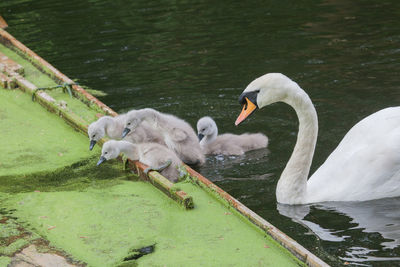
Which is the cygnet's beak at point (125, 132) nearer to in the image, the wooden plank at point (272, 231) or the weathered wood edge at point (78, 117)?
the weathered wood edge at point (78, 117)

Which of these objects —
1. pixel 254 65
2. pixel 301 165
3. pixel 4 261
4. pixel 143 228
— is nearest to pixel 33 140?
pixel 143 228

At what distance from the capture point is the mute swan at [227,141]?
24.6ft

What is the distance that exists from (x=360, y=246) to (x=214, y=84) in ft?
14.6

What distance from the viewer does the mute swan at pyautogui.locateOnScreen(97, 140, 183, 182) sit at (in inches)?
256

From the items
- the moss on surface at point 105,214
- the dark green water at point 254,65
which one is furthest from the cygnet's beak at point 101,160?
the dark green water at point 254,65

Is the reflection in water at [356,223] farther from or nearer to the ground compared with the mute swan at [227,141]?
nearer to the ground

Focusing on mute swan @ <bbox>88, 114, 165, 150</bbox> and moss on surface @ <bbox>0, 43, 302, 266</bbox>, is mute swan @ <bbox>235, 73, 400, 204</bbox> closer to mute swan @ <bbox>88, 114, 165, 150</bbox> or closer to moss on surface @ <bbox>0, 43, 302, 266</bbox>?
moss on surface @ <bbox>0, 43, 302, 266</bbox>

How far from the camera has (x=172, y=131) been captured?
7.18 meters

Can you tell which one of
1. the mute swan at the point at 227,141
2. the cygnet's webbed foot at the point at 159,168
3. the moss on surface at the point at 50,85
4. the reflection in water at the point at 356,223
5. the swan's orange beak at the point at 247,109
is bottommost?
the reflection in water at the point at 356,223

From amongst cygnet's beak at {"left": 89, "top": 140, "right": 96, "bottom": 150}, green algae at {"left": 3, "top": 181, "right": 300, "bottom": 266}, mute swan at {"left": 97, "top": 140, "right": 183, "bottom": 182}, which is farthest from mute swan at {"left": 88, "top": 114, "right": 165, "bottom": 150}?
green algae at {"left": 3, "top": 181, "right": 300, "bottom": 266}

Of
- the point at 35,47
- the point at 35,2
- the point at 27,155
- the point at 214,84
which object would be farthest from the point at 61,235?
the point at 35,2

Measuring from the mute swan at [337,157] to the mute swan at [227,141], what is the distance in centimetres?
117

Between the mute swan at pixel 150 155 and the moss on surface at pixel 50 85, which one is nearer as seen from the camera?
the mute swan at pixel 150 155

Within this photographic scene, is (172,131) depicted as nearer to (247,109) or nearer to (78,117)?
(78,117)
